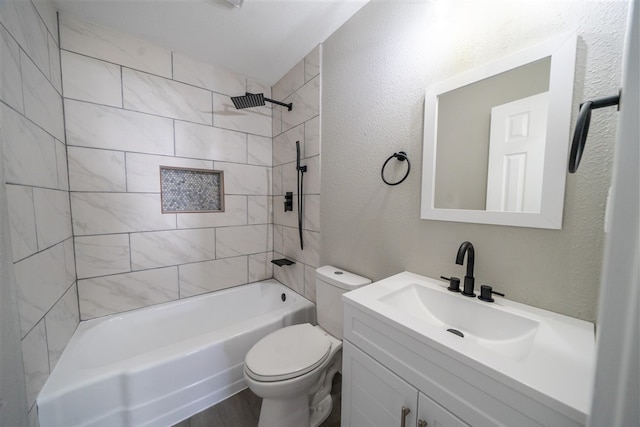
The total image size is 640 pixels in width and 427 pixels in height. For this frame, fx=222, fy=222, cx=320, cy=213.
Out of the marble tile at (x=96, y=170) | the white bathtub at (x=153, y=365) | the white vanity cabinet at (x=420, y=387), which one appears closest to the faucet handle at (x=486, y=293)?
the white vanity cabinet at (x=420, y=387)

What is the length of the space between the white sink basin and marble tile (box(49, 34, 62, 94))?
2203 mm

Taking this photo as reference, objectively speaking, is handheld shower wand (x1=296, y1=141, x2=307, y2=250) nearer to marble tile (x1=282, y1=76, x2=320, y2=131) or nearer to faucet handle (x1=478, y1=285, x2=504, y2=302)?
marble tile (x1=282, y1=76, x2=320, y2=131)

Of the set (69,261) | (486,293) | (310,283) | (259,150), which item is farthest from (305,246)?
(69,261)

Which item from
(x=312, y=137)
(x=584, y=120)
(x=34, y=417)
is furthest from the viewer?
(x=312, y=137)

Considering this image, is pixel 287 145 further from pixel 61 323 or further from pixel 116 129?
pixel 61 323

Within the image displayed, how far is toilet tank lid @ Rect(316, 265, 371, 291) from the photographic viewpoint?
132 centimetres

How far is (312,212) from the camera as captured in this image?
6.02 ft

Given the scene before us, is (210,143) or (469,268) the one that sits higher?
(210,143)

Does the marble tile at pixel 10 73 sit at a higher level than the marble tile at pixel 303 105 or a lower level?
lower

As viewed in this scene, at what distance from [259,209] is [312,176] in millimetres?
780

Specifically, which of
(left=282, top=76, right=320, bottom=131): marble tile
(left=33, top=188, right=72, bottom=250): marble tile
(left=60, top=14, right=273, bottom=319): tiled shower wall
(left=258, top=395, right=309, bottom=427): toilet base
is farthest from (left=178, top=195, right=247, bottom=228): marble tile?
(left=258, top=395, right=309, bottom=427): toilet base

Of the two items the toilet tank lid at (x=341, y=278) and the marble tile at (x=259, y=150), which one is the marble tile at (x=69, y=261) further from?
the toilet tank lid at (x=341, y=278)

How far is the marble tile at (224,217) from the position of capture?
1900 mm

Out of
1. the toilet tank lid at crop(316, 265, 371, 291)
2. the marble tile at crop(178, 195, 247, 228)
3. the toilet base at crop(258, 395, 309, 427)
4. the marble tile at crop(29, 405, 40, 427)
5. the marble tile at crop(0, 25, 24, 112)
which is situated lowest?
the toilet base at crop(258, 395, 309, 427)
